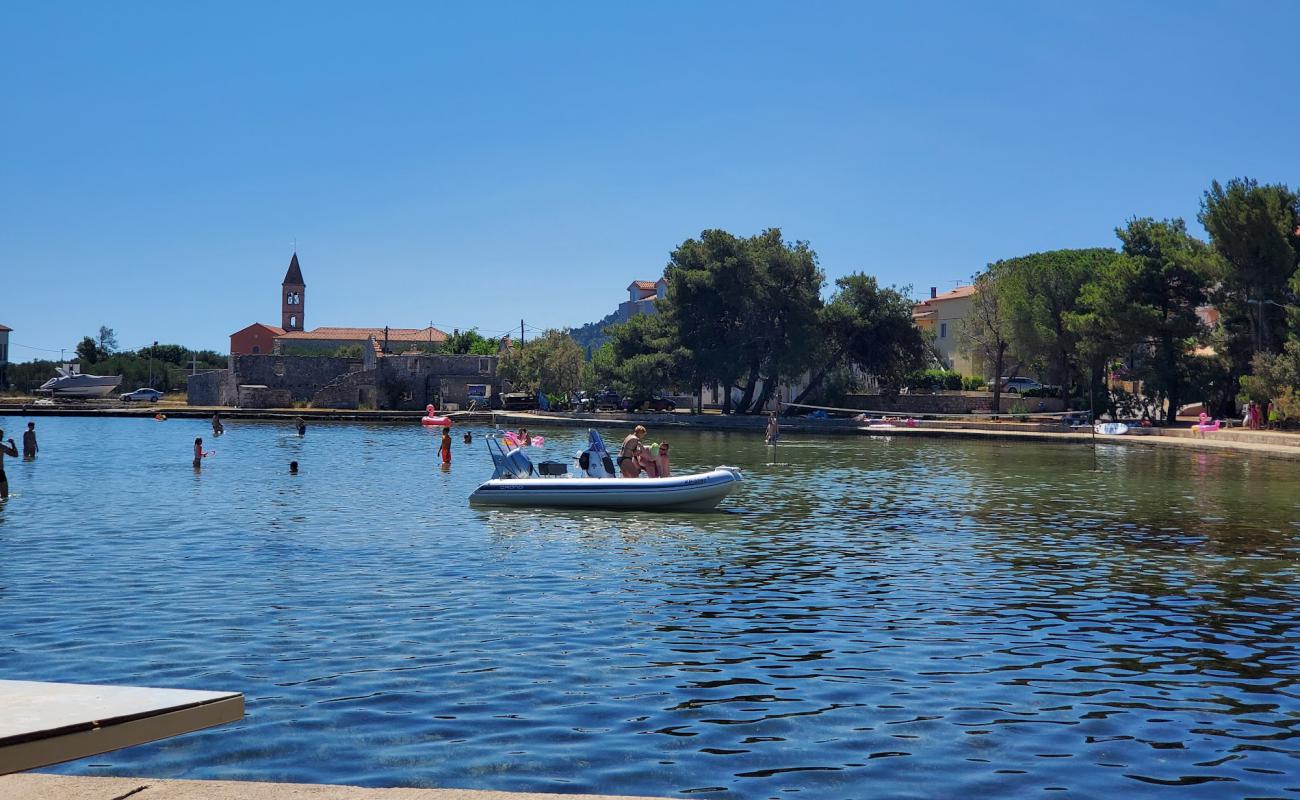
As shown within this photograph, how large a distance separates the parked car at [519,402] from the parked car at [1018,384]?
A: 35986 mm

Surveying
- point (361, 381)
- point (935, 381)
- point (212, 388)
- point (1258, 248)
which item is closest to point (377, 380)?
point (361, 381)

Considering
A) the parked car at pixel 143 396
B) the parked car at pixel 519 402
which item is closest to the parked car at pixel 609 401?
the parked car at pixel 519 402

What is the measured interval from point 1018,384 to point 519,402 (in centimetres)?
3919

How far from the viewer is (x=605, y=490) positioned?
26531 millimetres

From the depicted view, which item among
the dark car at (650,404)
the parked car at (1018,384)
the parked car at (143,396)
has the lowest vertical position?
the dark car at (650,404)

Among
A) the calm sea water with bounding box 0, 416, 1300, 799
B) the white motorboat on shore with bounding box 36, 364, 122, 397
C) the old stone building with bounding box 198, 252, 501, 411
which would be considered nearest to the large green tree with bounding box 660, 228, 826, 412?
the old stone building with bounding box 198, 252, 501, 411

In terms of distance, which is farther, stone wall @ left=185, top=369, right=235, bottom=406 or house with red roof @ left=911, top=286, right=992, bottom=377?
house with red roof @ left=911, top=286, right=992, bottom=377

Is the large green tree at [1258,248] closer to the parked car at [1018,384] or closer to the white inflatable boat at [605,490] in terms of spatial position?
the parked car at [1018,384]

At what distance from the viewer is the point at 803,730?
32.3 feet

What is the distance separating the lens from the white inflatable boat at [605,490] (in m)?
26.6

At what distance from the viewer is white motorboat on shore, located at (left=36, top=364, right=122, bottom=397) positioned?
110 m

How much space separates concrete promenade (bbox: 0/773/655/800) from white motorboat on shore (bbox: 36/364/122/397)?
373 feet

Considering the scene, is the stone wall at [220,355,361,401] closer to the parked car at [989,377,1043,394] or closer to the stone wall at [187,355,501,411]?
the stone wall at [187,355,501,411]

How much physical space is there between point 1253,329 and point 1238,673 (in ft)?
178
